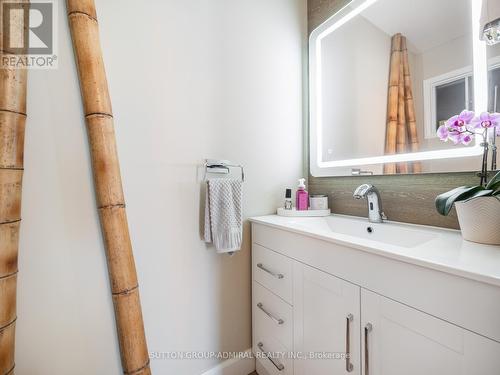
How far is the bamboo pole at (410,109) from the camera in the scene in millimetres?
1095

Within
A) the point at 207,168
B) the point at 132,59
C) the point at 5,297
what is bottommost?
the point at 5,297

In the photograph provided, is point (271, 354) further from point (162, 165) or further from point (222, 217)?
point (162, 165)

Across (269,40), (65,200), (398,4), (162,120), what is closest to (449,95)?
(398,4)

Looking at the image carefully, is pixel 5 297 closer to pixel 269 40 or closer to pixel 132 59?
pixel 132 59

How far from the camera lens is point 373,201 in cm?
118

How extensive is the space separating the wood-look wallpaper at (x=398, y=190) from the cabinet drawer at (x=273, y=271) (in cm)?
53

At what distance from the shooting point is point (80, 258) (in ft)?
3.09

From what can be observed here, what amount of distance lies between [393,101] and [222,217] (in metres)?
1.02

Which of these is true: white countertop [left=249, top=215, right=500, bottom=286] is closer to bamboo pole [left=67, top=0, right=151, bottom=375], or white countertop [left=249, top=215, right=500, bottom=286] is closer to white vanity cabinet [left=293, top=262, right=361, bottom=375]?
white vanity cabinet [left=293, top=262, right=361, bottom=375]

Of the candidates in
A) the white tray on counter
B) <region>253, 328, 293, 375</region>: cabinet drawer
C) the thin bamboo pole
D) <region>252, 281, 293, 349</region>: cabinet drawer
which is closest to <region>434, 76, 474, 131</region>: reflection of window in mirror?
the thin bamboo pole

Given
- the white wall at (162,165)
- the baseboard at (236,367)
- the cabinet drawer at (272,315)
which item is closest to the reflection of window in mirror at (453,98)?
the white wall at (162,165)

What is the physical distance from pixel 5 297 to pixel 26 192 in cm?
34

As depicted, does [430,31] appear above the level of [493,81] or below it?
above

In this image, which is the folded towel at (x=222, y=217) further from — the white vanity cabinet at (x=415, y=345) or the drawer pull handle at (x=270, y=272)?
the white vanity cabinet at (x=415, y=345)
